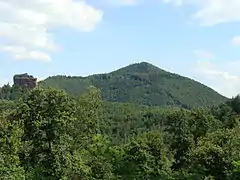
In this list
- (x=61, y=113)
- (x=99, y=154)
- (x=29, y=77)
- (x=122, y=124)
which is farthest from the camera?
(x=29, y=77)

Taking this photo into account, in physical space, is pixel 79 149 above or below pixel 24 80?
below

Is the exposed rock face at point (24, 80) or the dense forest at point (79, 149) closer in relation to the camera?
the dense forest at point (79, 149)

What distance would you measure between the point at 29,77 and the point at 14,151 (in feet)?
491

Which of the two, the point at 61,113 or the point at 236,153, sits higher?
the point at 61,113

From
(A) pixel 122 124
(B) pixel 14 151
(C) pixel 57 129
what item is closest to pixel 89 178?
(C) pixel 57 129

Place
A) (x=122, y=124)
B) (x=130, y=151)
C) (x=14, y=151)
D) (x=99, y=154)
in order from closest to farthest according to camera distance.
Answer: (x=14, y=151) < (x=99, y=154) < (x=130, y=151) < (x=122, y=124)

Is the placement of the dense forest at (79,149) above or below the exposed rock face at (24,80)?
below

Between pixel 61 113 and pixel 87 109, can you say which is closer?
pixel 61 113

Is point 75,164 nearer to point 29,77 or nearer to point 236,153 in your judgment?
point 236,153

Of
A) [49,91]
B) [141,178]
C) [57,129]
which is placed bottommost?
[141,178]

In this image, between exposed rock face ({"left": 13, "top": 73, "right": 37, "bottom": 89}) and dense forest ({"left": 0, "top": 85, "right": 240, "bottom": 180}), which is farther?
exposed rock face ({"left": 13, "top": 73, "right": 37, "bottom": 89})

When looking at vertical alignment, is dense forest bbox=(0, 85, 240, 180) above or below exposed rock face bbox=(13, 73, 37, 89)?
below

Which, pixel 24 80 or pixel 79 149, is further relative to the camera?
pixel 24 80

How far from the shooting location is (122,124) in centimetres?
12538
